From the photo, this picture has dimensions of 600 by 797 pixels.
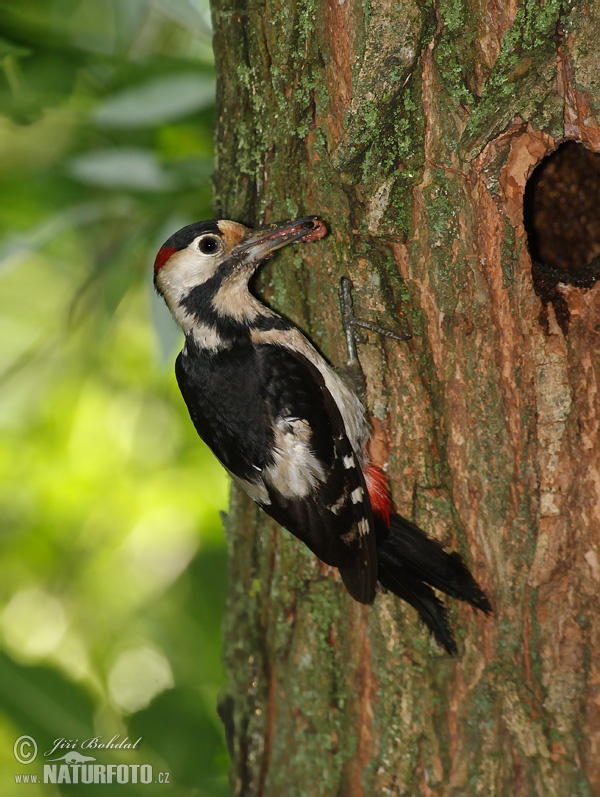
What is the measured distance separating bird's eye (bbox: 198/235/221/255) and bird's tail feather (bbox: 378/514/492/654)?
871 millimetres

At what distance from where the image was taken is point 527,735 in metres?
1.75

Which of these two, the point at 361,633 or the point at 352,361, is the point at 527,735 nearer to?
the point at 361,633

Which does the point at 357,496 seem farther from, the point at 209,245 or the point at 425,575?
the point at 209,245

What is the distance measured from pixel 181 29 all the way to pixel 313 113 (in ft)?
3.65

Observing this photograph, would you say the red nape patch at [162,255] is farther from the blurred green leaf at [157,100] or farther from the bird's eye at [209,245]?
the blurred green leaf at [157,100]

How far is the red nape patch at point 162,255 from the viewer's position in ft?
6.68

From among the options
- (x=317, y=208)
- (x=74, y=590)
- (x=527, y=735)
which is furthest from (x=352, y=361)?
(x=74, y=590)

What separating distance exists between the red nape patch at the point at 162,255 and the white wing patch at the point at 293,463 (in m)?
0.57

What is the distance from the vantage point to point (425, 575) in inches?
70.6

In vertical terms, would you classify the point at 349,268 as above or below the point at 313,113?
below

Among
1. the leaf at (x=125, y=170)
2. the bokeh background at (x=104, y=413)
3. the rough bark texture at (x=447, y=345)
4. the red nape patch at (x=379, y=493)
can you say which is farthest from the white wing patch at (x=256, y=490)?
the leaf at (x=125, y=170)

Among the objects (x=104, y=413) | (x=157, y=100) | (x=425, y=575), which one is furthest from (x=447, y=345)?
(x=104, y=413)

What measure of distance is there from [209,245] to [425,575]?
104 centimetres

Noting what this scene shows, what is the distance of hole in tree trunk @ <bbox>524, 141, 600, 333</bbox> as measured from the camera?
80.9 inches
